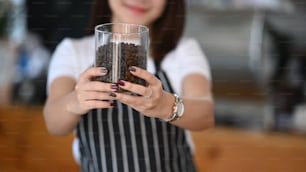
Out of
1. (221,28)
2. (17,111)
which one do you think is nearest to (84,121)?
(17,111)

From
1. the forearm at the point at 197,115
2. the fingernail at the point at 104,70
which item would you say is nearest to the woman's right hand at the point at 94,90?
the fingernail at the point at 104,70

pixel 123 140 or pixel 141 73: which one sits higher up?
pixel 141 73

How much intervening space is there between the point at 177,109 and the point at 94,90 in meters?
0.12

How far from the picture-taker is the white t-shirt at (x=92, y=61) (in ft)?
2.74

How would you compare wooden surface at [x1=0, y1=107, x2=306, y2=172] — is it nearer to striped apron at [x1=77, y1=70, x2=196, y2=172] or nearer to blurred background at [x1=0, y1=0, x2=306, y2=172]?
blurred background at [x1=0, y1=0, x2=306, y2=172]

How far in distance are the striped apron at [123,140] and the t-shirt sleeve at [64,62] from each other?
0.07 m

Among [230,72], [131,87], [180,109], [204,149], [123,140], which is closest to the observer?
[131,87]

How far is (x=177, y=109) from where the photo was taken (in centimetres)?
70

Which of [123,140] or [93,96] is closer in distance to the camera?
[93,96]

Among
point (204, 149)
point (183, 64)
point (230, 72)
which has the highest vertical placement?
point (183, 64)

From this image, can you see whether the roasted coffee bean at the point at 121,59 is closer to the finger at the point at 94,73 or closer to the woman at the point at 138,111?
the finger at the point at 94,73

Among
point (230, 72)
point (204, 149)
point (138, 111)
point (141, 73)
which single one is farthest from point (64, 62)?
point (230, 72)

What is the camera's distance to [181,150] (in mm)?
848

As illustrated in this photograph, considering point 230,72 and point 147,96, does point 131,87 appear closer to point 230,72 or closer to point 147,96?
point 147,96
